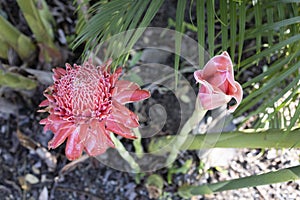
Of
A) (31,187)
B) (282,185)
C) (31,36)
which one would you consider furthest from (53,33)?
(282,185)

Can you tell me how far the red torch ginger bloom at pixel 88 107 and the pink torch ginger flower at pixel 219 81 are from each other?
0.37ft

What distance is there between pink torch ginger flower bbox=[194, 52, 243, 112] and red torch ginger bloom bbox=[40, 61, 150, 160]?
0.11 metres

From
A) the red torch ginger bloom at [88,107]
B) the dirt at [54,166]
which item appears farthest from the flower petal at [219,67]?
the dirt at [54,166]

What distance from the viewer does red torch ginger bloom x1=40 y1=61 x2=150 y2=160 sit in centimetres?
62

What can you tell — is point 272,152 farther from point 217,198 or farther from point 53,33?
point 53,33

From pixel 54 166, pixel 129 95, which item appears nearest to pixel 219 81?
pixel 129 95

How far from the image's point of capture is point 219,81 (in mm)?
573

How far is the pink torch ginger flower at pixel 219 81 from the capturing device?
1.86 feet

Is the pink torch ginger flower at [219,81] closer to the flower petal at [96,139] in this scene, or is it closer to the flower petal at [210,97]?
the flower petal at [210,97]

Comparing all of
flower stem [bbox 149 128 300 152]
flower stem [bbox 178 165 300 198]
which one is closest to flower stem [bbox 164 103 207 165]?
flower stem [bbox 149 128 300 152]

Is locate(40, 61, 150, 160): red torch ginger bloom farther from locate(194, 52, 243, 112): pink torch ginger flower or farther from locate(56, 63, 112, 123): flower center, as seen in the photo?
locate(194, 52, 243, 112): pink torch ginger flower

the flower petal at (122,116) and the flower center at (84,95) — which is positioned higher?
the flower center at (84,95)

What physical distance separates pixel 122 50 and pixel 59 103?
135 millimetres

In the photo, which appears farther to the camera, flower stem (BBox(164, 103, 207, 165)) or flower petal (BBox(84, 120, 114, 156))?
flower stem (BBox(164, 103, 207, 165))
